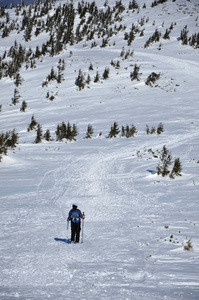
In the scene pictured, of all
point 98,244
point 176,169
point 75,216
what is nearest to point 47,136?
point 176,169

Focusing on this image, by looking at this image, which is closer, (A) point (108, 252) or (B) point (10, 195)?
(A) point (108, 252)

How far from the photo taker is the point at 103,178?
12.4 meters

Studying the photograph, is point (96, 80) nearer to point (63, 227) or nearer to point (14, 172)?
point (14, 172)

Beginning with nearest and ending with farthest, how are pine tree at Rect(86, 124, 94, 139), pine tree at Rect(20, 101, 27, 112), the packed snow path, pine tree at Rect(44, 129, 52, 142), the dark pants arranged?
the packed snow path → the dark pants → pine tree at Rect(44, 129, 52, 142) → pine tree at Rect(86, 124, 94, 139) → pine tree at Rect(20, 101, 27, 112)

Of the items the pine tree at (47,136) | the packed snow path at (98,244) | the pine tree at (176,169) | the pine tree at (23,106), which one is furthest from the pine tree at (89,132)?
the pine tree at (23,106)

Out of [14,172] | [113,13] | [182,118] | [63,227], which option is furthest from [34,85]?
[113,13]

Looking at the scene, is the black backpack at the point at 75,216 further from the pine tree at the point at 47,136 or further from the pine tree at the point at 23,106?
the pine tree at the point at 23,106

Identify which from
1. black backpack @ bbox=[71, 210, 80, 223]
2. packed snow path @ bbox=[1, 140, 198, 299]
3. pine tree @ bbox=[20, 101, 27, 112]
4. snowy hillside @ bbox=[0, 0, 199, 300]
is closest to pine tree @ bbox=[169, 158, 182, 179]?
snowy hillside @ bbox=[0, 0, 199, 300]

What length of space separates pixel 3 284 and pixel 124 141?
15657 millimetres

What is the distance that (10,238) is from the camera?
6.48 metres

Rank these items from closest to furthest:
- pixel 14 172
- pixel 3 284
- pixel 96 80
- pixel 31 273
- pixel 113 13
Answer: pixel 3 284 < pixel 31 273 < pixel 14 172 < pixel 96 80 < pixel 113 13

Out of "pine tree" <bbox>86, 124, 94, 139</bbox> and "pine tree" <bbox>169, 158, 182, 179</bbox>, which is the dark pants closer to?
"pine tree" <bbox>169, 158, 182, 179</bbox>

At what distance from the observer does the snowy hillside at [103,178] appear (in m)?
4.69

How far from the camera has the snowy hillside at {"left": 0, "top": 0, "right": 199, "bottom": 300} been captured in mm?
4691
